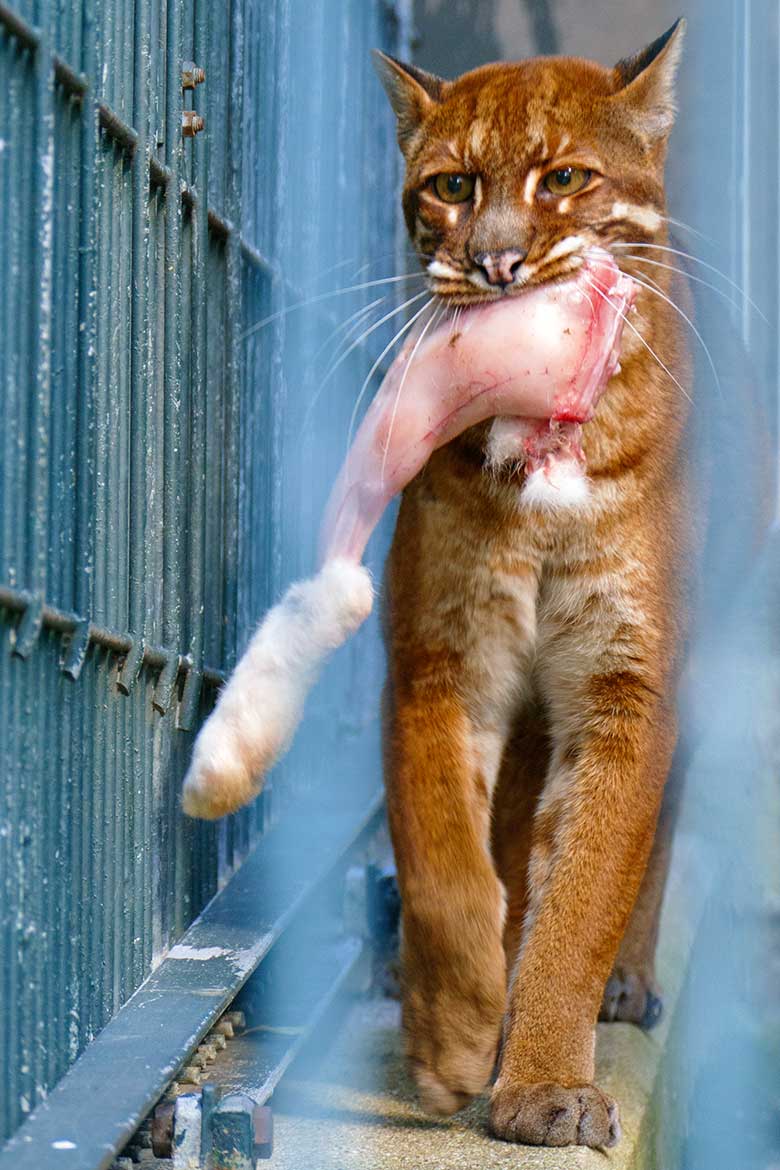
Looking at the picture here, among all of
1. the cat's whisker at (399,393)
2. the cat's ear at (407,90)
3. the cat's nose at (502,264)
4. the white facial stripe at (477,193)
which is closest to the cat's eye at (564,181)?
the white facial stripe at (477,193)

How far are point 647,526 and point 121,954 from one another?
1.22 m

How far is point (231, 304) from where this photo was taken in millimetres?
3299

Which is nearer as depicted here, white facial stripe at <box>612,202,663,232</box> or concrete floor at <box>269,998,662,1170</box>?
concrete floor at <box>269,998,662,1170</box>

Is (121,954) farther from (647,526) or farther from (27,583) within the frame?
(647,526)

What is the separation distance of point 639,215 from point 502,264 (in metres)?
0.41

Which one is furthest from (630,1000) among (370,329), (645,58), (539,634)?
(645,58)

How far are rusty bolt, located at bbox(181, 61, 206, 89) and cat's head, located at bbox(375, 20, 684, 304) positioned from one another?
1.54ft

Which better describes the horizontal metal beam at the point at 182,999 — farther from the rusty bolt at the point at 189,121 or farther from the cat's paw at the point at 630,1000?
the rusty bolt at the point at 189,121

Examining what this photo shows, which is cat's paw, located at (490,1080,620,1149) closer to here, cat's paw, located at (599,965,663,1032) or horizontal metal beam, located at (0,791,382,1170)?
horizontal metal beam, located at (0,791,382,1170)

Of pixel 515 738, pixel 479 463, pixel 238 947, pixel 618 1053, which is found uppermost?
pixel 479 463

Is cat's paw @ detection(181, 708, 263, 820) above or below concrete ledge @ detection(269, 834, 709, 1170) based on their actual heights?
above

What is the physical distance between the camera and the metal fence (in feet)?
6.57

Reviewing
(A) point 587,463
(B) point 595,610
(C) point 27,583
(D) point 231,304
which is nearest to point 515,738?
(B) point 595,610

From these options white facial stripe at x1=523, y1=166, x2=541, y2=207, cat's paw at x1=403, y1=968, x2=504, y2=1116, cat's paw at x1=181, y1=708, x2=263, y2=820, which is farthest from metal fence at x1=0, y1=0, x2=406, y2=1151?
white facial stripe at x1=523, y1=166, x2=541, y2=207
